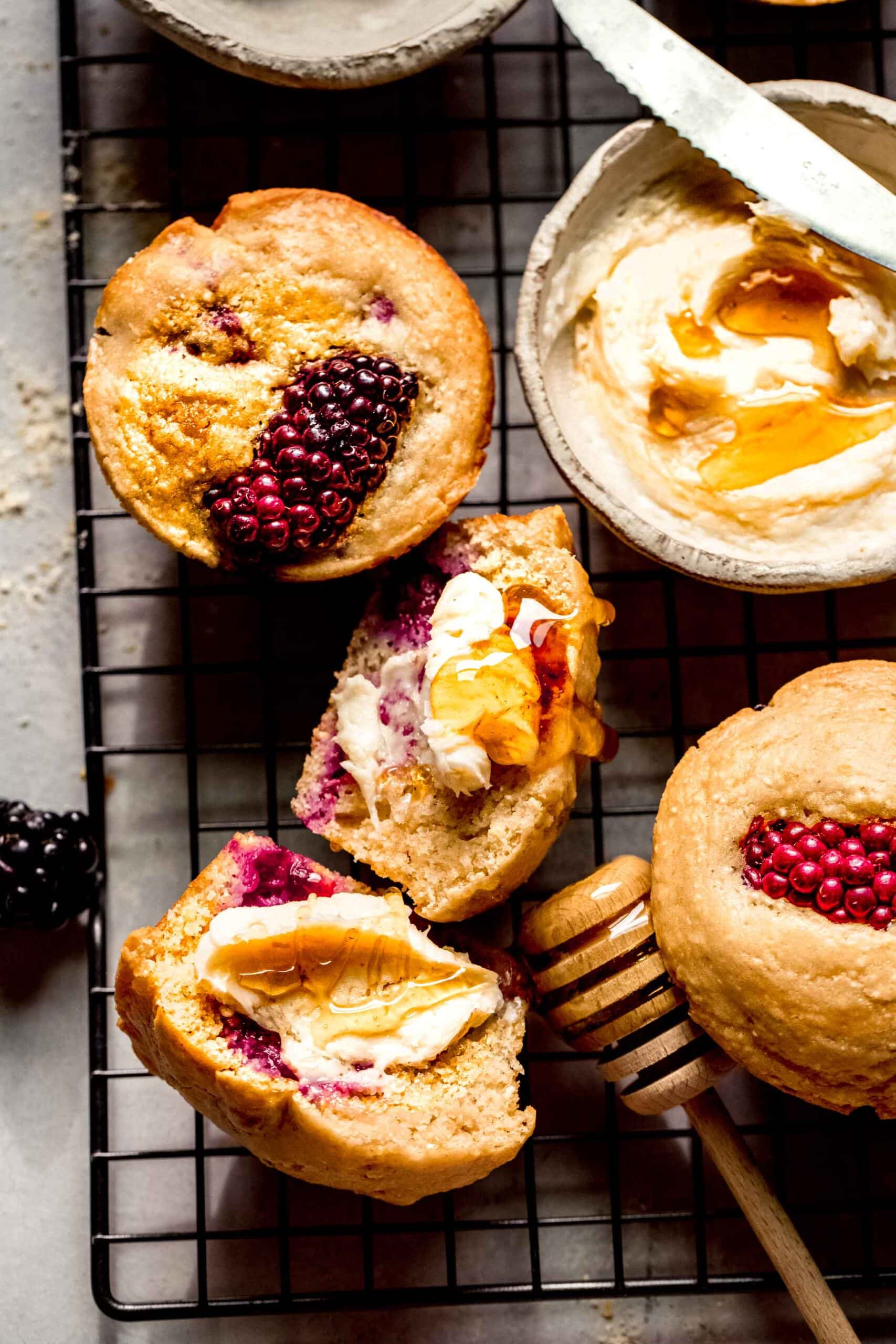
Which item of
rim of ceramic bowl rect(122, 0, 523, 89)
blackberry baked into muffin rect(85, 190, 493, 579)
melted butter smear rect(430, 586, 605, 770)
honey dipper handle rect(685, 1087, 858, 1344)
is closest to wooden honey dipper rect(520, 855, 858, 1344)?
honey dipper handle rect(685, 1087, 858, 1344)

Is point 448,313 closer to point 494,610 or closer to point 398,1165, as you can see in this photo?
point 494,610

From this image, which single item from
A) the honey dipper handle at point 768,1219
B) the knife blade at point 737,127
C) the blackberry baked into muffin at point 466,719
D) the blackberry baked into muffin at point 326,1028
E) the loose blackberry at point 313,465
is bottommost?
the honey dipper handle at point 768,1219

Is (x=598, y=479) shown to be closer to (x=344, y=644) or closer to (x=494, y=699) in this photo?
(x=494, y=699)

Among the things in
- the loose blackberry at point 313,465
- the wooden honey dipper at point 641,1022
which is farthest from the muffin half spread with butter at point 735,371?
the wooden honey dipper at point 641,1022

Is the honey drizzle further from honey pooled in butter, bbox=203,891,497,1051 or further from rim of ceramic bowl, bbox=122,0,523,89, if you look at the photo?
rim of ceramic bowl, bbox=122,0,523,89

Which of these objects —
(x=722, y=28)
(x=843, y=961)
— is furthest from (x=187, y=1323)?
(x=722, y=28)

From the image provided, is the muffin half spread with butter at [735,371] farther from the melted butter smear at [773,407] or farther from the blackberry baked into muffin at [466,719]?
the blackberry baked into muffin at [466,719]
